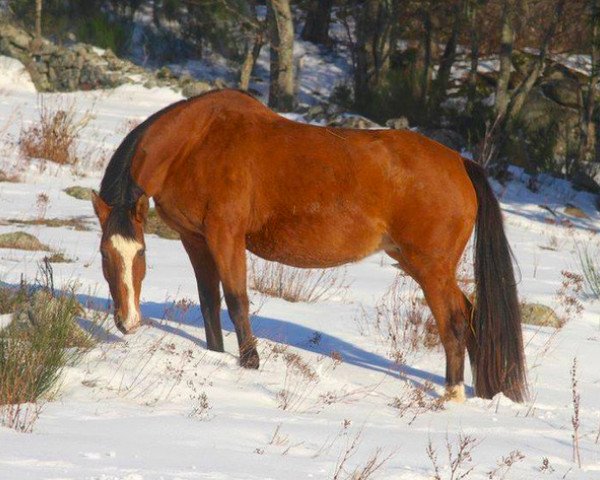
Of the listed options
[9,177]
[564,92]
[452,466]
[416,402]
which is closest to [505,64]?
[564,92]

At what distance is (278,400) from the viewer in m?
5.53

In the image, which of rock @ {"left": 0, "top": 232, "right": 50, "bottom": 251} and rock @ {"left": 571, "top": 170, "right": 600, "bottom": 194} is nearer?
rock @ {"left": 0, "top": 232, "right": 50, "bottom": 251}

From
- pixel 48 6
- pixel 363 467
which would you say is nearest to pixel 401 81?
pixel 48 6

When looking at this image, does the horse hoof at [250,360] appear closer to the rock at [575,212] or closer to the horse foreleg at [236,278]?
the horse foreleg at [236,278]

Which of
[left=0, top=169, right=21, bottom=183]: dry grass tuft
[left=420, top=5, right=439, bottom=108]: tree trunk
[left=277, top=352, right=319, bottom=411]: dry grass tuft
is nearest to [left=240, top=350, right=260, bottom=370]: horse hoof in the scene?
[left=277, top=352, right=319, bottom=411]: dry grass tuft

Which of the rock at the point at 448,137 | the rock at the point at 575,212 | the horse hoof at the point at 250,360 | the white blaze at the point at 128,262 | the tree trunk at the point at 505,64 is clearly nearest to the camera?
the white blaze at the point at 128,262

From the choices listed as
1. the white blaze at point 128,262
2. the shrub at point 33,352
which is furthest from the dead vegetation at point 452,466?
the white blaze at point 128,262

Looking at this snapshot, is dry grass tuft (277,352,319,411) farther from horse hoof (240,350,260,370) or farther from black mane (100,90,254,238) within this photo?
black mane (100,90,254,238)

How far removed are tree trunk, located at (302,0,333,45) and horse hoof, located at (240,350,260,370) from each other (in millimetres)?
21129

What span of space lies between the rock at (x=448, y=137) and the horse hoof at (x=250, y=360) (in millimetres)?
11741

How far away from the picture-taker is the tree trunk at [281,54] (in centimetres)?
2009

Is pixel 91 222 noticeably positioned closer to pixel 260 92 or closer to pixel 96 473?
pixel 96 473

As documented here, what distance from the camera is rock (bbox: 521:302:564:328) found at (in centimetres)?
849

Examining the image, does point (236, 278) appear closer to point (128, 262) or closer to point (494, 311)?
point (128, 262)
